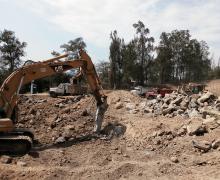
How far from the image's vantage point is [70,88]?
3181 cm

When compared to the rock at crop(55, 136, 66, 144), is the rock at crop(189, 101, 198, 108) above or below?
above

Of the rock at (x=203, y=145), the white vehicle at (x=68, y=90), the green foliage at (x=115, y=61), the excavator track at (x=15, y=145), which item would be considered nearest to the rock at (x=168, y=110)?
the rock at (x=203, y=145)

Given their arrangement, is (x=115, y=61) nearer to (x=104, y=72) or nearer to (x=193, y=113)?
(x=104, y=72)

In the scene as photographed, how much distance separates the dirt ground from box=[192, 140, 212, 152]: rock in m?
0.12

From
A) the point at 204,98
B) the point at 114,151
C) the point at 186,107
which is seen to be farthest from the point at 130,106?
the point at 114,151

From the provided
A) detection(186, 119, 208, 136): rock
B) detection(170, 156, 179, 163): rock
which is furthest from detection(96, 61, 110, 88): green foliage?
detection(170, 156, 179, 163): rock

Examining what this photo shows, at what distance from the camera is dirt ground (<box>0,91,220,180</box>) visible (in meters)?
10.4

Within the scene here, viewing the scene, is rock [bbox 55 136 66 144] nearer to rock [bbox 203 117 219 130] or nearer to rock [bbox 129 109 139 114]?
rock [bbox 203 117 219 130]

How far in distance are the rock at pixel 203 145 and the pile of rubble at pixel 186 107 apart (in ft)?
11.1

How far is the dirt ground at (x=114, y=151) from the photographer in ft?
34.0

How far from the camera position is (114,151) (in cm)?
1297

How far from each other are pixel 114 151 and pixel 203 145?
268 cm

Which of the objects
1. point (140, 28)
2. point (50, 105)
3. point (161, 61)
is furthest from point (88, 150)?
point (161, 61)

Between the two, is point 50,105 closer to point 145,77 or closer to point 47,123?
point 47,123
